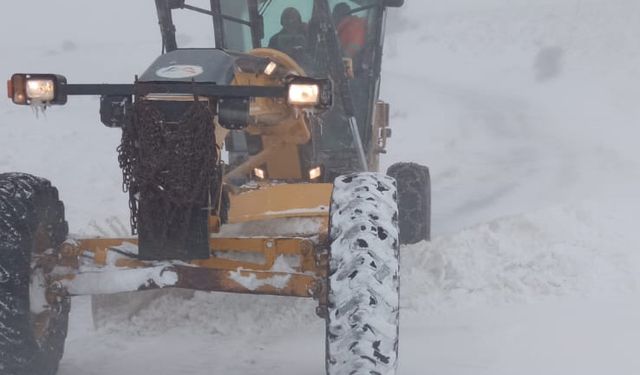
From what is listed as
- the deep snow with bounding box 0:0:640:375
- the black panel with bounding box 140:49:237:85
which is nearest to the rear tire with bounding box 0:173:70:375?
the deep snow with bounding box 0:0:640:375

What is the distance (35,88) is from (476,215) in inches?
277

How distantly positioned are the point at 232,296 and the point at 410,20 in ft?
123

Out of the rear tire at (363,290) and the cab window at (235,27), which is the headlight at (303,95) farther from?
the cab window at (235,27)

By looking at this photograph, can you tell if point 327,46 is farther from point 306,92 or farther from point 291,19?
point 306,92

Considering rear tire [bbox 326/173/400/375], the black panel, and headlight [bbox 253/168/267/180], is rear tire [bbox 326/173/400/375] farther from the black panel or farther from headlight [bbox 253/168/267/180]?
headlight [bbox 253/168/267/180]

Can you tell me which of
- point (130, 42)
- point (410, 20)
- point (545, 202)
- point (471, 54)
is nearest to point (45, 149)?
point (545, 202)

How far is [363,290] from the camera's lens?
12.6 ft

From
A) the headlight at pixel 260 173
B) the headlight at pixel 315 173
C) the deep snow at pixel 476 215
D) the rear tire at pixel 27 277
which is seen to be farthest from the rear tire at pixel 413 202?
the rear tire at pixel 27 277

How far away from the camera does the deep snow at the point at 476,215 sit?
502 centimetres

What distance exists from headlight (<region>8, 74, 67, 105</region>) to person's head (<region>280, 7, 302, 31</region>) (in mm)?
3272

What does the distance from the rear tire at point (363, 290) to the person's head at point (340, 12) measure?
12.4 feet

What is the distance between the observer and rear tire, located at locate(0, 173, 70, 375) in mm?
4141

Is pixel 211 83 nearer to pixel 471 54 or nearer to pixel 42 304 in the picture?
pixel 42 304

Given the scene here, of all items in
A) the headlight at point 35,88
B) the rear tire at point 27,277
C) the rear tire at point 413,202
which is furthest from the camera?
the rear tire at point 413,202
